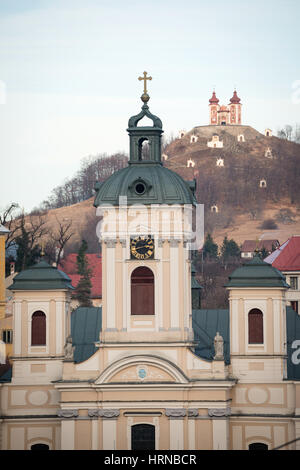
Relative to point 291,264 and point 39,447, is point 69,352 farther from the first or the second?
point 291,264

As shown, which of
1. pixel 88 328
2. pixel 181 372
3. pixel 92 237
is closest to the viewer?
pixel 181 372

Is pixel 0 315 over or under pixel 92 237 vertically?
under

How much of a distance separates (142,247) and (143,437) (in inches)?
273

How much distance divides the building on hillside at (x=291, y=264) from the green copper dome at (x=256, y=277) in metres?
46.2

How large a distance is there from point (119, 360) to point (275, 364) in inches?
230

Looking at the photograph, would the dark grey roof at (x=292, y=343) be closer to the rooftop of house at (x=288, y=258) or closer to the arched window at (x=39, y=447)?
the arched window at (x=39, y=447)

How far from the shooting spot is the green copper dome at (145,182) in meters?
50.1

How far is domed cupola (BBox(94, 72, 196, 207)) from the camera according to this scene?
50.1 m

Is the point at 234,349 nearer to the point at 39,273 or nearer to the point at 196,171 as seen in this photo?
the point at 39,273

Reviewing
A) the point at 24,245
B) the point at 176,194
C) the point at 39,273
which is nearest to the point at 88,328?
the point at 39,273

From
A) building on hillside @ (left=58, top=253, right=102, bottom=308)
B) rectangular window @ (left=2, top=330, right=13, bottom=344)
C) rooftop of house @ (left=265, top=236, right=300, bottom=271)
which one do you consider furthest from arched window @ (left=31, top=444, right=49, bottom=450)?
rooftop of house @ (left=265, top=236, right=300, bottom=271)

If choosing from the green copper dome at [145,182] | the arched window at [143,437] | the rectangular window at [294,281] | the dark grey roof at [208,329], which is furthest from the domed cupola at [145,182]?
the rectangular window at [294,281]

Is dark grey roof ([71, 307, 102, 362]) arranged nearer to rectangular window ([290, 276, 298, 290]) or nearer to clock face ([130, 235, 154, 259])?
clock face ([130, 235, 154, 259])

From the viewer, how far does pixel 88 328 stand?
179 ft
